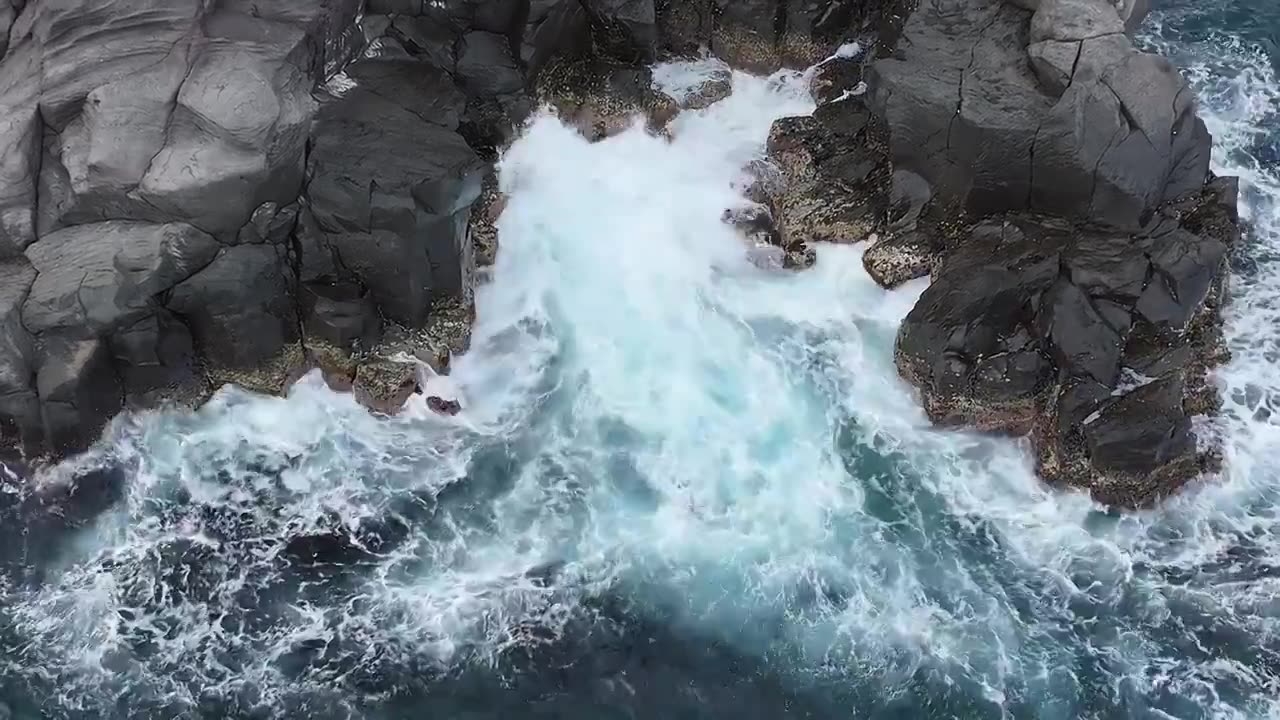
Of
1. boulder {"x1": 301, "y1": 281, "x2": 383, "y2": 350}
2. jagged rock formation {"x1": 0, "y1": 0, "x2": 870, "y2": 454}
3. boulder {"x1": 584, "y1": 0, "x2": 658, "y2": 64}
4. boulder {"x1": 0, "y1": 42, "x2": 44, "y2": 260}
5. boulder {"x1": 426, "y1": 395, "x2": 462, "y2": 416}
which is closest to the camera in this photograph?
jagged rock formation {"x1": 0, "y1": 0, "x2": 870, "y2": 454}

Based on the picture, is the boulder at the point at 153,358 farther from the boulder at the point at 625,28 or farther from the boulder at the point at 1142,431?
the boulder at the point at 1142,431

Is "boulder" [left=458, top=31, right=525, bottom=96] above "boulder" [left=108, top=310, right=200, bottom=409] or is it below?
above

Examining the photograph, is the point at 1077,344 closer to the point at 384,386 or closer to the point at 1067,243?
the point at 1067,243

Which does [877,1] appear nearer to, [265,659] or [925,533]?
[925,533]

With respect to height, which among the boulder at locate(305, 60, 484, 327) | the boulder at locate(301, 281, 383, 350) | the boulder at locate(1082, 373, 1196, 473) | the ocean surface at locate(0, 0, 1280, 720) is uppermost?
the boulder at locate(305, 60, 484, 327)

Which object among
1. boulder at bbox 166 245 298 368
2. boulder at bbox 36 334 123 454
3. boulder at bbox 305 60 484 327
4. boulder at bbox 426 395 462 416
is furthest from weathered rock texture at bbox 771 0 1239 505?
boulder at bbox 36 334 123 454

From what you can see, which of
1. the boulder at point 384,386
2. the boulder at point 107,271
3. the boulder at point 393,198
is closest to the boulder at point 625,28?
the boulder at point 393,198

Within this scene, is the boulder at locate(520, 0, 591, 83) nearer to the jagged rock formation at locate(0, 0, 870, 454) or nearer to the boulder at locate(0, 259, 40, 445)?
the jagged rock formation at locate(0, 0, 870, 454)

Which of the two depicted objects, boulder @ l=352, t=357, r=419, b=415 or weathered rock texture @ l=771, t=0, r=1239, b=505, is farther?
boulder @ l=352, t=357, r=419, b=415
